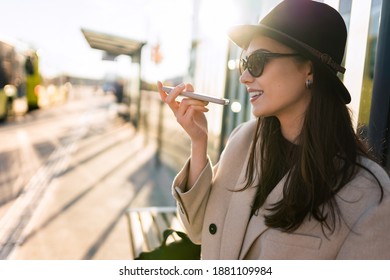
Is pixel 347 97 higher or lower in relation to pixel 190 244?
higher

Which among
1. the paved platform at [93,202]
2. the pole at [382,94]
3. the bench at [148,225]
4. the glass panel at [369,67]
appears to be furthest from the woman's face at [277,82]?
the paved platform at [93,202]

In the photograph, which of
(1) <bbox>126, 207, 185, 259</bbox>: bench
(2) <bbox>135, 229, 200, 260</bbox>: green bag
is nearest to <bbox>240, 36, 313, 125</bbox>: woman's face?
(2) <bbox>135, 229, 200, 260</bbox>: green bag

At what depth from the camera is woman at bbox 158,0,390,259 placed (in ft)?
4.32

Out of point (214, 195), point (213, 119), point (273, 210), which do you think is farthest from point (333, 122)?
point (213, 119)

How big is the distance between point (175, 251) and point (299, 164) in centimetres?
92

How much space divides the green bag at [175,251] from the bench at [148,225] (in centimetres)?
68

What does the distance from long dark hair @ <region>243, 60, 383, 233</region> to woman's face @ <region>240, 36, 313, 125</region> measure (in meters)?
0.05

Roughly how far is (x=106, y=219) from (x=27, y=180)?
192cm

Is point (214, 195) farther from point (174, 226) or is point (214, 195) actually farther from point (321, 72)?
point (174, 226)

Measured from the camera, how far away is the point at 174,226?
367 centimetres

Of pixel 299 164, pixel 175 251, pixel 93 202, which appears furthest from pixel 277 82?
pixel 93 202

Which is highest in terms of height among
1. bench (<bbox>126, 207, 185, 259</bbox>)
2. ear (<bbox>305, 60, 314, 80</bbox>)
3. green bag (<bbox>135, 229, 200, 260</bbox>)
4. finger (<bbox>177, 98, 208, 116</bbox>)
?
ear (<bbox>305, 60, 314, 80</bbox>)

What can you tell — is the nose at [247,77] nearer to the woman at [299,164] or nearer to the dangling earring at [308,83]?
the woman at [299,164]

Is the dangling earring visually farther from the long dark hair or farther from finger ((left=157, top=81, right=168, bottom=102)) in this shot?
finger ((left=157, top=81, right=168, bottom=102))
